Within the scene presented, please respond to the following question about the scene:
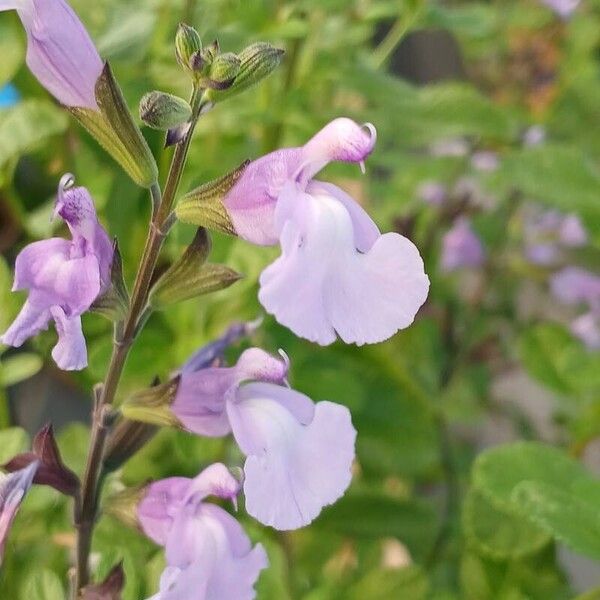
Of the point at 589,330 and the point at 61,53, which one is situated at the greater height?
the point at 61,53

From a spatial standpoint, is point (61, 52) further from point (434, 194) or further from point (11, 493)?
point (434, 194)

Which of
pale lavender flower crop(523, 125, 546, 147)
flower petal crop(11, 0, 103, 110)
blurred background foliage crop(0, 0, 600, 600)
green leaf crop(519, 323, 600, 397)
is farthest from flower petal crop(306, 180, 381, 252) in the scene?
pale lavender flower crop(523, 125, 546, 147)

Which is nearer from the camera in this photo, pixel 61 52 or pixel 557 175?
pixel 61 52

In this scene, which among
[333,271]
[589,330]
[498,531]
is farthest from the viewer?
[589,330]

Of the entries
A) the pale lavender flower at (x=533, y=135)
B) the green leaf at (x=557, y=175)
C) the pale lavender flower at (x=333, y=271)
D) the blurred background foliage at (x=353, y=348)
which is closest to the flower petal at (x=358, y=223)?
the pale lavender flower at (x=333, y=271)

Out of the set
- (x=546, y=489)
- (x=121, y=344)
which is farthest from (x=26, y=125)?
(x=546, y=489)

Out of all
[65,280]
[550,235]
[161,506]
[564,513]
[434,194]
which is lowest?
[550,235]

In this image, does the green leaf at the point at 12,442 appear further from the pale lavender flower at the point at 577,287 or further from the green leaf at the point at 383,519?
the pale lavender flower at the point at 577,287

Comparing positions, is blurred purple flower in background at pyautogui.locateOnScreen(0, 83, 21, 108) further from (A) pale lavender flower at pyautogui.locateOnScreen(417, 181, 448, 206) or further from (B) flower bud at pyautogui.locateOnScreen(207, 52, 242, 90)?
(A) pale lavender flower at pyautogui.locateOnScreen(417, 181, 448, 206)

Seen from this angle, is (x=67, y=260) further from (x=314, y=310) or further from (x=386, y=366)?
(x=386, y=366)
